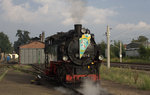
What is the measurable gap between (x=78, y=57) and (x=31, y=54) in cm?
2468

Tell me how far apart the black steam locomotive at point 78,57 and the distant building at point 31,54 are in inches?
888

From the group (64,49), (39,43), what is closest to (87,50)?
(64,49)

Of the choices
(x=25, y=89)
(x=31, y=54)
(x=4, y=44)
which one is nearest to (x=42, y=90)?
(x=25, y=89)

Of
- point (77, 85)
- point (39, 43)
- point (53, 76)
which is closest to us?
point (77, 85)

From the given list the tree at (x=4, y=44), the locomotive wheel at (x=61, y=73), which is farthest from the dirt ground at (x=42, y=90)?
the tree at (x=4, y=44)

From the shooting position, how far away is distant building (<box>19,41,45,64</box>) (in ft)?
104

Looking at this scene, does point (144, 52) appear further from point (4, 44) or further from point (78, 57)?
point (4, 44)

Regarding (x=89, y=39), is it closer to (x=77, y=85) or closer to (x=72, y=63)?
(x=72, y=63)

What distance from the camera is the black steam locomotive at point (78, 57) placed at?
903 cm

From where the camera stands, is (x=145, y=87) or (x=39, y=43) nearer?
(x=145, y=87)

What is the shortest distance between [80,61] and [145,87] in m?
3.59

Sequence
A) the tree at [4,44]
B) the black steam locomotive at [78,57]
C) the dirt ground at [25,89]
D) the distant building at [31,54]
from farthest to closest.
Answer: the tree at [4,44] < the distant building at [31,54] < the black steam locomotive at [78,57] < the dirt ground at [25,89]

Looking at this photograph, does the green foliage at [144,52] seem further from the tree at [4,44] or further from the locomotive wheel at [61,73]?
the tree at [4,44]

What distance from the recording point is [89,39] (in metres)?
9.55
